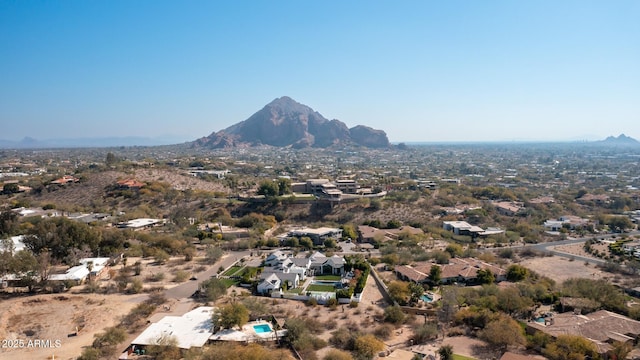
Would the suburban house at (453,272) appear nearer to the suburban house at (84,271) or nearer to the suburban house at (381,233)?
the suburban house at (381,233)

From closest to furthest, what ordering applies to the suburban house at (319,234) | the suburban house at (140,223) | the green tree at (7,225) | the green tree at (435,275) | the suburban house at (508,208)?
the green tree at (435,275) → the green tree at (7,225) → the suburban house at (319,234) → the suburban house at (140,223) → the suburban house at (508,208)

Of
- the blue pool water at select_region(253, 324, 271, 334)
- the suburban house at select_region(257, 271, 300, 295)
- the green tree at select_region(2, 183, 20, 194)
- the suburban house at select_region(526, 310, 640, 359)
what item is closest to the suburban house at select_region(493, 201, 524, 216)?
the suburban house at select_region(526, 310, 640, 359)

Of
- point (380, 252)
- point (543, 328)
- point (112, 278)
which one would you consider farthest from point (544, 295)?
point (112, 278)

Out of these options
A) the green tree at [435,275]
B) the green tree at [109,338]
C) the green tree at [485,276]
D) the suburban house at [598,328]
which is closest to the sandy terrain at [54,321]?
the green tree at [109,338]

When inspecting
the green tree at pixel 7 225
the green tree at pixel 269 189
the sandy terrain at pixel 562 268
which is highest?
the green tree at pixel 269 189

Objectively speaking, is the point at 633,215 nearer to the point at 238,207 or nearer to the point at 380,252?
the point at 380,252

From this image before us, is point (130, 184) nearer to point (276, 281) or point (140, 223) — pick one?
point (140, 223)
